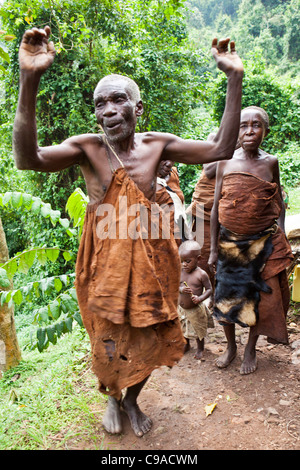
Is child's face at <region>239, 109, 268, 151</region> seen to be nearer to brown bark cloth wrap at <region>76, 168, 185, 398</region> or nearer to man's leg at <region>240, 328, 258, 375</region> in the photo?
brown bark cloth wrap at <region>76, 168, 185, 398</region>

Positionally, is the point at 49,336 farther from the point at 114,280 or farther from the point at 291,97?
the point at 291,97

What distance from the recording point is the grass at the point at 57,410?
7.59ft

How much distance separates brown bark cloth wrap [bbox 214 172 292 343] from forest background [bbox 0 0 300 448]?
1.31 metres

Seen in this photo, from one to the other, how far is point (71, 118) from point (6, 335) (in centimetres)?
569

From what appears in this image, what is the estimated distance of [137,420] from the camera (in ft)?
7.72

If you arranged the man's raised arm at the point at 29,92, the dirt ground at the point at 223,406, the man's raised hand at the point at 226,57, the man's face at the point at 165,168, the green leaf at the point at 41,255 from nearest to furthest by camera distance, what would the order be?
the man's raised arm at the point at 29,92 < the man's raised hand at the point at 226,57 < the dirt ground at the point at 223,406 < the green leaf at the point at 41,255 < the man's face at the point at 165,168

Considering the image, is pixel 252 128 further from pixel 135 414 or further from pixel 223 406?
pixel 135 414

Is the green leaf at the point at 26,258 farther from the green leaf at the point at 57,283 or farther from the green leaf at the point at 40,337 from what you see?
the green leaf at the point at 40,337

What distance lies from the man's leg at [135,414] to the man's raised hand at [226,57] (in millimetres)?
1891

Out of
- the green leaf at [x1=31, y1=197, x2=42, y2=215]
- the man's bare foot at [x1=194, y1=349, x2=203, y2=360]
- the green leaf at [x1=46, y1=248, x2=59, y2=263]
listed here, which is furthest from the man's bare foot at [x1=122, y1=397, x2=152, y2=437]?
the green leaf at [x1=31, y1=197, x2=42, y2=215]

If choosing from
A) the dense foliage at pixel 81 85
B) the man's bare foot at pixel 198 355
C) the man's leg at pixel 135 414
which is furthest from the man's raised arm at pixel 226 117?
the dense foliage at pixel 81 85

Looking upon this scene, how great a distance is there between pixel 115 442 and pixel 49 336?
923 millimetres

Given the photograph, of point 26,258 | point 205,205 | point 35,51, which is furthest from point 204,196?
point 35,51

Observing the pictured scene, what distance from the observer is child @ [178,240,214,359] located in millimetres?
3369
